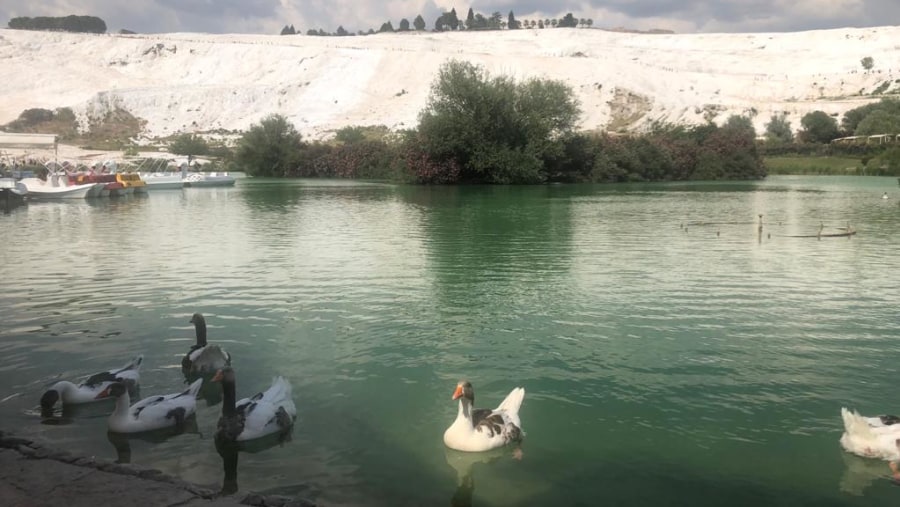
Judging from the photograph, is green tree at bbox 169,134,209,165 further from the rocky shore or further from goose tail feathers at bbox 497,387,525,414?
the rocky shore

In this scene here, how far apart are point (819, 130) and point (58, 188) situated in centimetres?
9833

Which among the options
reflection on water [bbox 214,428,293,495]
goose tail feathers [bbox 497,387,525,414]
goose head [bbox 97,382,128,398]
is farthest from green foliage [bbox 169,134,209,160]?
goose tail feathers [bbox 497,387,525,414]

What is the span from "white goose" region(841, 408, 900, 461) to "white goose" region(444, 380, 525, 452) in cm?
336

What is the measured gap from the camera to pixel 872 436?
766cm

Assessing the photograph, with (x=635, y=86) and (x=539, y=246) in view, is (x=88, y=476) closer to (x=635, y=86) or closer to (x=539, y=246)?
(x=539, y=246)

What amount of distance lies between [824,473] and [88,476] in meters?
6.91

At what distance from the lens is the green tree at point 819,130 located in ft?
349

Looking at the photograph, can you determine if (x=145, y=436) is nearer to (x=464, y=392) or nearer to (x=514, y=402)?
(x=464, y=392)

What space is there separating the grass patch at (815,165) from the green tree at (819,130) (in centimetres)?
1167

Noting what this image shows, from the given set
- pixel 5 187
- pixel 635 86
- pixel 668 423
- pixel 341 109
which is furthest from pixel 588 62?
pixel 668 423

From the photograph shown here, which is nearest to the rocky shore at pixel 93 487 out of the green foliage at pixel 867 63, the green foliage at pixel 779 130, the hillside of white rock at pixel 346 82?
the hillside of white rock at pixel 346 82

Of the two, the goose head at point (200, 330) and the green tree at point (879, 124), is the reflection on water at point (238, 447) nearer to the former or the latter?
the goose head at point (200, 330)

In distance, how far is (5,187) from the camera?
138 feet

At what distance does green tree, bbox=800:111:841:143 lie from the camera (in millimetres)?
106250
